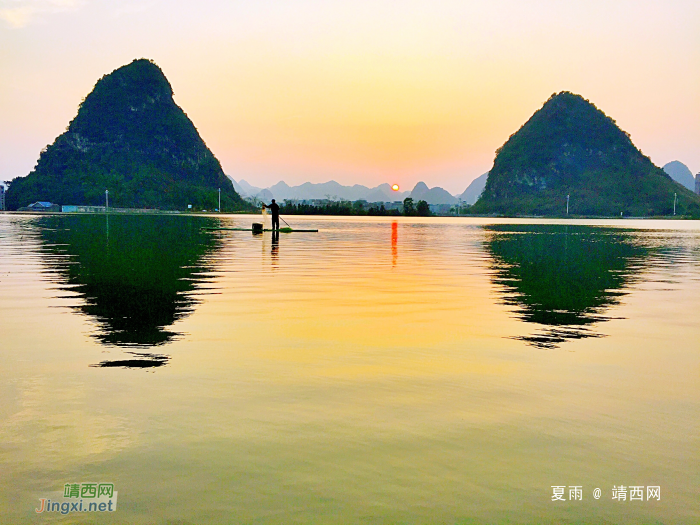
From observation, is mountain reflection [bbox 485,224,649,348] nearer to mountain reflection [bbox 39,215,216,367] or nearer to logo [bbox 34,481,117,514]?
mountain reflection [bbox 39,215,216,367]

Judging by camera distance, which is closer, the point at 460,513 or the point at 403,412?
the point at 460,513

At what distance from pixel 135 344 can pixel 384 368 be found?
13.6ft

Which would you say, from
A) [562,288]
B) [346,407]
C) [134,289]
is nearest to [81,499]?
[346,407]

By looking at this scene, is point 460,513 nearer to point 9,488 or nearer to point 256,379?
point 9,488

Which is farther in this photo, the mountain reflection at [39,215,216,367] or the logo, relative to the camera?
the mountain reflection at [39,215,216,367]

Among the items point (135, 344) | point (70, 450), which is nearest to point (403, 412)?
point (70, 450)

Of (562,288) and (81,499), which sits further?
(562,288)

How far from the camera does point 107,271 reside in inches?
861

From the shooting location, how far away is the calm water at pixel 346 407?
15.7 ft

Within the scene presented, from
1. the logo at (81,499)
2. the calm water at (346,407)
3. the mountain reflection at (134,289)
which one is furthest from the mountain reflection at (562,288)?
the logo at (81,499)

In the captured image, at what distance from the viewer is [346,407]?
697cm

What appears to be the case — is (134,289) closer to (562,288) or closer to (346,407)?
(346,407)

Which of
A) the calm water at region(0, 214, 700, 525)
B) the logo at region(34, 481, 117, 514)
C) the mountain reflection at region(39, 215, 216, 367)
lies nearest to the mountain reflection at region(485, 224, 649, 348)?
the calm water at region(0, 214, 700, 525)

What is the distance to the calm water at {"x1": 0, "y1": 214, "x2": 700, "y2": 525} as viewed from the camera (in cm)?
480
